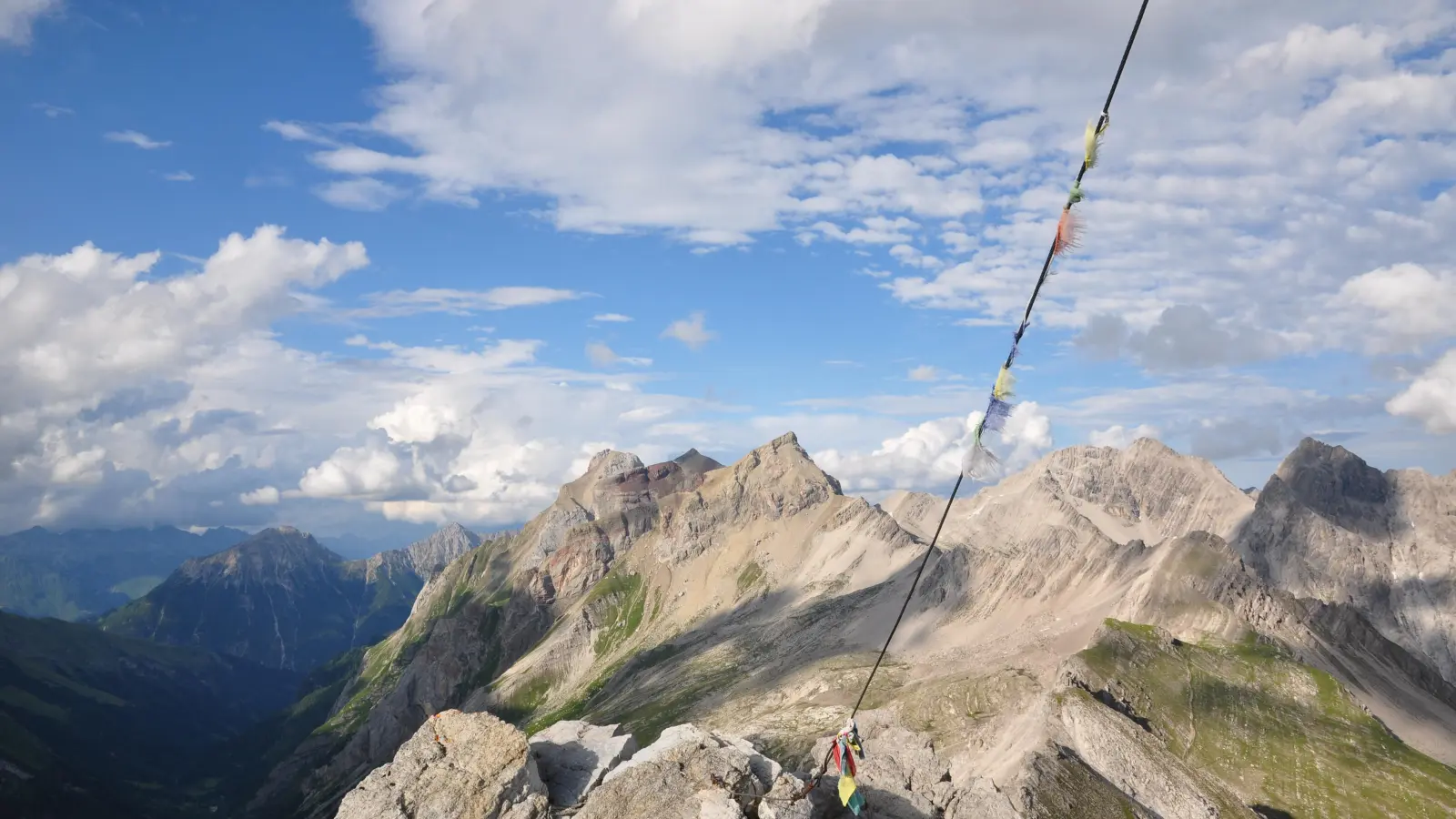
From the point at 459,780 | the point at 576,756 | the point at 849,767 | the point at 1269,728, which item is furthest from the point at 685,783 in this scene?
the point at 1269,728

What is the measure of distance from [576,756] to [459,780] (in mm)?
4770

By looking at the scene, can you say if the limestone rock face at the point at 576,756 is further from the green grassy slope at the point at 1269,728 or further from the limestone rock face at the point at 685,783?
the green grassy slope at the point at 1269,728

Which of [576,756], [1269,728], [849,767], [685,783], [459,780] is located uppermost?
[459,780]

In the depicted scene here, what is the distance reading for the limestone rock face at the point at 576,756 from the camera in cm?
3014

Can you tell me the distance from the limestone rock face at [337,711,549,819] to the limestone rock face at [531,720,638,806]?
132 cm

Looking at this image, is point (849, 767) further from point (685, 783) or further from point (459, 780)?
point (459, 780)

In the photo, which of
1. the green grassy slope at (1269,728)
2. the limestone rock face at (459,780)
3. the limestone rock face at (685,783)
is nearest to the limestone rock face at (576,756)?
the limestone rock face at (459,780)

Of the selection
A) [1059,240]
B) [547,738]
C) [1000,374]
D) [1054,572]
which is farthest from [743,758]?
[1054,572]

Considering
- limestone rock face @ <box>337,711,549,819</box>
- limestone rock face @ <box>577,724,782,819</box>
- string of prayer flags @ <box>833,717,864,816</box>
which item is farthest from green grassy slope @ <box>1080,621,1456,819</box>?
limestone rock face @ <box>337,711,549,819</box>

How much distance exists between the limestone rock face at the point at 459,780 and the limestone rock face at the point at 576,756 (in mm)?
1319

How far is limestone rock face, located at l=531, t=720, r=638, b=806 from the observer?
30141 mm

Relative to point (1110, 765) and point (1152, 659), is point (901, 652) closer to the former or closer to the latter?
point (1152, 659)

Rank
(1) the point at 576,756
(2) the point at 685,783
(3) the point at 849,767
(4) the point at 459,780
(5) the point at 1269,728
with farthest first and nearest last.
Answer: (5) the point at 1269,728
(1) the point at 576,756
(4) the point at 459,780
(2) the point at 685,783
(3) the point at 849,767

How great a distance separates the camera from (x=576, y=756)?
105 feet
